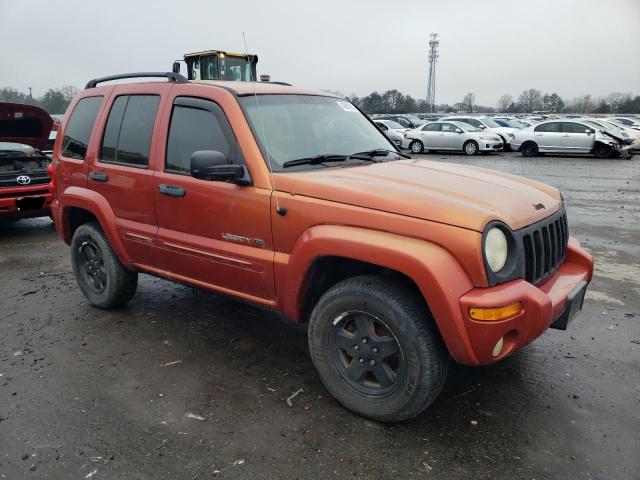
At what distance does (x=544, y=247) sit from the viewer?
302 cm

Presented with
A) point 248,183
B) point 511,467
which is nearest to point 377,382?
point 511,467

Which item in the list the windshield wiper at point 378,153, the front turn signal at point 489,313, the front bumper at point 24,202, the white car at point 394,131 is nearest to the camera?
the front turn signal at point 489,313

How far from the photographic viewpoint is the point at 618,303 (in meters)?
4.77

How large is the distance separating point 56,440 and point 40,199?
549 cm

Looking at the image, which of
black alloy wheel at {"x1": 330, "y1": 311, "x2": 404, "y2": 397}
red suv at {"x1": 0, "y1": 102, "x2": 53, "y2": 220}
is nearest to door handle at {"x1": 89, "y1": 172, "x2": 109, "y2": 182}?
black alloy wheel at {"x1": 330, "y1": 311, "x2": 404, "y2": 397}

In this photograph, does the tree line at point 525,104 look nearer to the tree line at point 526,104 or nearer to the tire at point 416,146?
the tree line at point 526,104

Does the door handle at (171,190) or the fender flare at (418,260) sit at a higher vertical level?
the door handle at (171,190)

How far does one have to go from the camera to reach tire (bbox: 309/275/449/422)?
273 centimetres

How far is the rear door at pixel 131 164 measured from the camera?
3902mm

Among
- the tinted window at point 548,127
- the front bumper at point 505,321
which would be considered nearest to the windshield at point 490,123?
the tinted window at point 548,127

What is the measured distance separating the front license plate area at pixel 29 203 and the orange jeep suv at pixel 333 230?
132 inches

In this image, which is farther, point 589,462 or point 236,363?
point 236,363

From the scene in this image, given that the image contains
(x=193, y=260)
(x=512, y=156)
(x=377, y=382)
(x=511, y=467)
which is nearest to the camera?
(x=511, y=467)

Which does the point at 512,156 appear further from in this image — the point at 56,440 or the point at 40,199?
the point at 56,440
